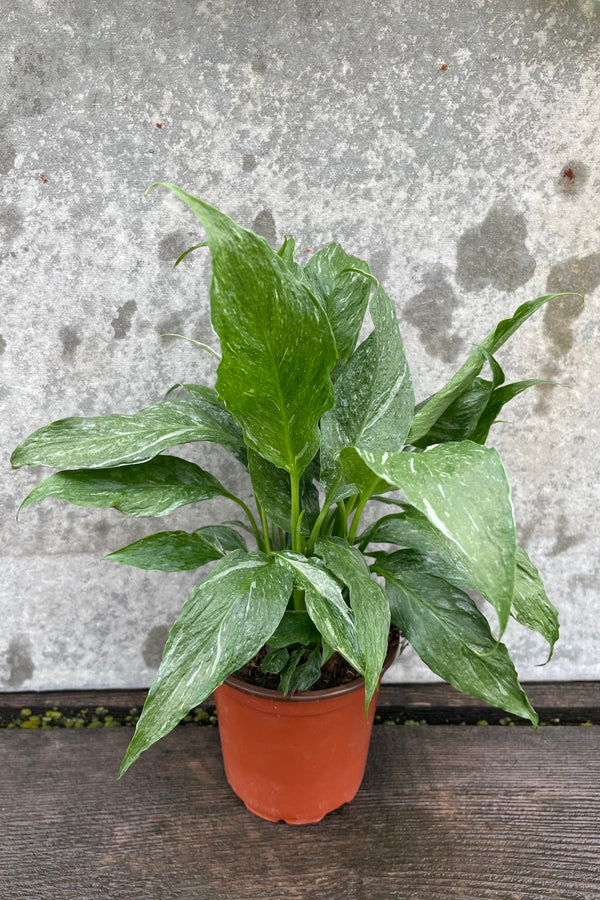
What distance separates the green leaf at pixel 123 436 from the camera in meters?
0.80

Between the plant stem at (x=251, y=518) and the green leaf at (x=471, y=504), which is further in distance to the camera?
the plant stem at (x=251, y=518)

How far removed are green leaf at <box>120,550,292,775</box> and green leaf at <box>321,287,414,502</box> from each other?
16 cm

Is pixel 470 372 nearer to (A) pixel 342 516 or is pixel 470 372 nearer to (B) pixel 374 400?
(B) pixel 374 400

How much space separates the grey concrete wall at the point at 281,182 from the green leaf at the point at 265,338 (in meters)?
0.42

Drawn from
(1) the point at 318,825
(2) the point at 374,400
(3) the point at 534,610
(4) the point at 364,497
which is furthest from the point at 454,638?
(1) the point at 318,825

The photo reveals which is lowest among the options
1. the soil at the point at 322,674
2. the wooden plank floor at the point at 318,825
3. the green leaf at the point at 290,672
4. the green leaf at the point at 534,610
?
the wooden plank floor at the point at 318,825

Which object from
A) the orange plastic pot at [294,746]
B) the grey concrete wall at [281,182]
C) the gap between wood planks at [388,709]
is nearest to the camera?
the orange plastic pot at [294,746]

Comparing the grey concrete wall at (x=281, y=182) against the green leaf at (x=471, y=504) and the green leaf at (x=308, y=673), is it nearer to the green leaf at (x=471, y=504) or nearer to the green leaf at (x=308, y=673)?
the green leaf at (x=308, y=673)

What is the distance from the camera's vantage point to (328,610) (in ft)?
2.46

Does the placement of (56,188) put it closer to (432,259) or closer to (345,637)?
(432,259)

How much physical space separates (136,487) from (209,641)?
0.24 metres

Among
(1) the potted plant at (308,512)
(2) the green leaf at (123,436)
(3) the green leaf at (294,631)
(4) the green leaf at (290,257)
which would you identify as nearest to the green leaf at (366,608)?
(1) the potted plant at (308,512)

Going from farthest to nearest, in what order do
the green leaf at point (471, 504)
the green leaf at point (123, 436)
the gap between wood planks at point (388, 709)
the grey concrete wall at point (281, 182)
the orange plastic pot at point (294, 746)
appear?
the gap between wood planks at point (388, 709), the grey concrete wall at point (281, 182), the orange plastic pot at point (294, 746), the green leaf at point (123, 436), the green leaf at point (471, 504)

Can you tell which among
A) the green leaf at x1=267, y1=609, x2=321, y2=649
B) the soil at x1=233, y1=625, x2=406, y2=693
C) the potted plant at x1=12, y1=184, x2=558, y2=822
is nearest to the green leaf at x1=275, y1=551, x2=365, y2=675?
the potted plant at x1=12, y1=184, x2=558, y2=822
